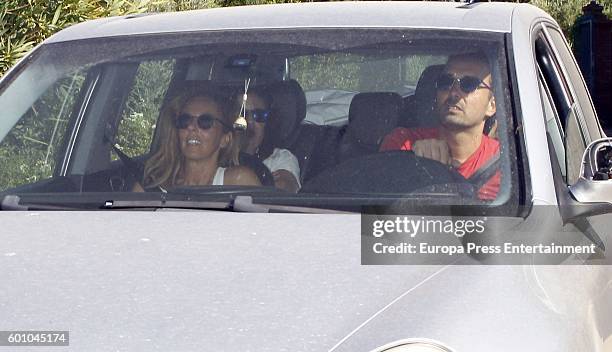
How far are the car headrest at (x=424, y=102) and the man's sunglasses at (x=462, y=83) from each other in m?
0.02

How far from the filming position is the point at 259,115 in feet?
11.9

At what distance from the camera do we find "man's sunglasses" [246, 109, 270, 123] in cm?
363

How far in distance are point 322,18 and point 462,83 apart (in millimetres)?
556

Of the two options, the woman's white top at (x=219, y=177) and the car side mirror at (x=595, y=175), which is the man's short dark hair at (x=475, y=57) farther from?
the woman's white top at (x=219, y=177)

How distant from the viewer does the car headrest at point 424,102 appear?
11.4 feet

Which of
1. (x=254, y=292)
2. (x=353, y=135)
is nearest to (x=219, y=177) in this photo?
(x=353, y=135)

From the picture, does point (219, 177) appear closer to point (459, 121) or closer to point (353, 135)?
point (353, 135)

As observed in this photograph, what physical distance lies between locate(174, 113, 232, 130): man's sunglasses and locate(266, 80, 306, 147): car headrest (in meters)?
0.16

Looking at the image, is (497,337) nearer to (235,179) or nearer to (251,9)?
(235,179)

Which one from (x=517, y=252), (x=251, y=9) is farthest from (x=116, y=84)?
(x=517, y=252)

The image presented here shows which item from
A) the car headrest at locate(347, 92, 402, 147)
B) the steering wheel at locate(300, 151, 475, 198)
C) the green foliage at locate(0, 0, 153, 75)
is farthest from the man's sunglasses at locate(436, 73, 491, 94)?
the green foliage at locate(0, 0, 153, 75)

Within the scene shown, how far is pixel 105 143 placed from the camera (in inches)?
172

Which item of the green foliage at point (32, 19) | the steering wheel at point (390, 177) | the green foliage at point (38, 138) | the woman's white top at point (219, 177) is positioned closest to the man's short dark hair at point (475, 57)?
the steering wheel at point (390, 177)

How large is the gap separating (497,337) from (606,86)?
1856 cm
